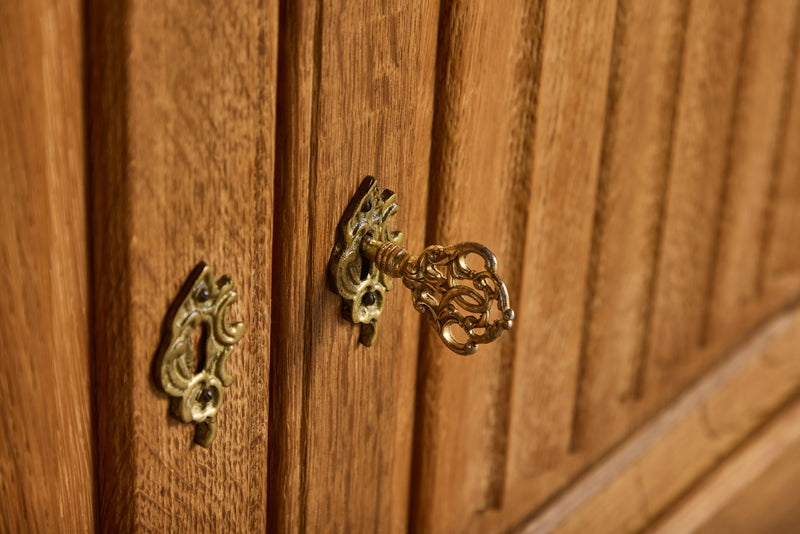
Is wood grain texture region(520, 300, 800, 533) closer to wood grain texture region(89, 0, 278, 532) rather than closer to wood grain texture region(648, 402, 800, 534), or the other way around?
wood grain texture region(648, 402, 800, 534)

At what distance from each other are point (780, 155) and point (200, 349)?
0.70 m

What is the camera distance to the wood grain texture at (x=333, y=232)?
1.42ft

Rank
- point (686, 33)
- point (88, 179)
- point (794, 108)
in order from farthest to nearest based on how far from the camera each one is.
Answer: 1. point (794, 108)
2. point (686, 33)
3. point (88, 179)

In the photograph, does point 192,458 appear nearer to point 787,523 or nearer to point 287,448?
point 287,448

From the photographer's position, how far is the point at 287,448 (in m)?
0.48

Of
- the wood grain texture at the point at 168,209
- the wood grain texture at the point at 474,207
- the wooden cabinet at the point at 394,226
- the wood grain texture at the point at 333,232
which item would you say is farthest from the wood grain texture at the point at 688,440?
the wood grain texture at the point at 168,209

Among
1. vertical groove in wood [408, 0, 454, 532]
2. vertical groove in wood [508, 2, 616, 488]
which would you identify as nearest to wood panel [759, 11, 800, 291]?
vertical groove in wood [508, 2, 616, 488]

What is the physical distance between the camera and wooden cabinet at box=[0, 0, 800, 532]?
1.21 ft

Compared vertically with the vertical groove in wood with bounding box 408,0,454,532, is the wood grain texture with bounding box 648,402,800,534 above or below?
below

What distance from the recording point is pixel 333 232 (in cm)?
46

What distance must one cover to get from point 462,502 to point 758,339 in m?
0.49

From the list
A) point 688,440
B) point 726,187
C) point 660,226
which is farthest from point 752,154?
point 688,440

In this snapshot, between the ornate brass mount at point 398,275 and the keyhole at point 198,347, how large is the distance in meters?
0.07

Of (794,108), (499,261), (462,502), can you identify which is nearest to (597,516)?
(462,502)
